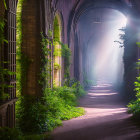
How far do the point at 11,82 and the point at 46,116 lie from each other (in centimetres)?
214

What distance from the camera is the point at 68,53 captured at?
12.9 m

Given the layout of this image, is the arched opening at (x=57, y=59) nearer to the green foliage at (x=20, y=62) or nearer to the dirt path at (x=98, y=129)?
the dirt path at (x=98, y=129)

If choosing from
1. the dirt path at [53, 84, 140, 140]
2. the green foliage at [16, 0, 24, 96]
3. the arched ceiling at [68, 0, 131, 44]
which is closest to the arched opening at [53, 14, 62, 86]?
the arched ceiling at [68, 0, 131, 44]

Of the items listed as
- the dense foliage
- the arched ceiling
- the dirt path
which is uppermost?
the arched ceiling

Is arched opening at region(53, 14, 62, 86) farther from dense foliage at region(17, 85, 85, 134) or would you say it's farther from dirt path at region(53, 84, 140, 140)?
dirt path at region(53, 84, 140, 140)

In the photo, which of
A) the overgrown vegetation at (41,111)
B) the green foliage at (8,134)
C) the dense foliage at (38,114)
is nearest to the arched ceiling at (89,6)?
the overgrown vegetation at (41,111)

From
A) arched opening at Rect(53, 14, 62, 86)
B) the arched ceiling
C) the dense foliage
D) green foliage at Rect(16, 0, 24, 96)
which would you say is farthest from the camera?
the arched ceiling

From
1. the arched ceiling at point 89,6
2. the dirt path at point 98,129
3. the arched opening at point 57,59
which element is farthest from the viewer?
the arched ceiling at point 89,6

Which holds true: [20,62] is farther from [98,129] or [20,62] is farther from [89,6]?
[89,6]

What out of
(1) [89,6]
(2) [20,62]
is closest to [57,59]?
(2) [20,62]

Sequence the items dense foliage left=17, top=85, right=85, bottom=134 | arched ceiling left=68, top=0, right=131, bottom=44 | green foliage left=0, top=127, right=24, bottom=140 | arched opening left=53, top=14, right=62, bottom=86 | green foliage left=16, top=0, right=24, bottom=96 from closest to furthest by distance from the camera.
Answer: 1. green foliage left=0, top=127, right=24, bottom=140
2. dense foliage left=17, top=85, right=85, bottom=134
3. green foliage left=16, top=0, right=24, bottom=96
4. arched opening left=53, top=14, right=62, bottom=86
5. arched ceiling left=68, top=0, right=131, bottom=44

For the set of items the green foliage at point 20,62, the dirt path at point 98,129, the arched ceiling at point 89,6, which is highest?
the arched ceiling at point 89,6

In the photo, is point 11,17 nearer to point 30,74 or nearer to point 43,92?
point 30,74

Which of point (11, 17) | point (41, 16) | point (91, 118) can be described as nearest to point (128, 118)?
point (91, 118)
